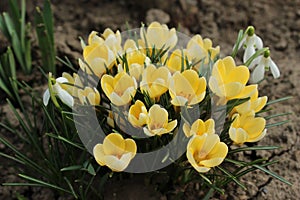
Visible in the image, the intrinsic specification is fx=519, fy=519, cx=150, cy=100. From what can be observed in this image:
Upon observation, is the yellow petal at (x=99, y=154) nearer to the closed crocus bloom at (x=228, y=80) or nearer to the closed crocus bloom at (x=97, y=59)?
the closed crocus bloom at (x=97, y=59)

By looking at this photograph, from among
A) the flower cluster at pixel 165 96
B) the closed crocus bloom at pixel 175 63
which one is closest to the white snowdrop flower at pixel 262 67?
the flower cluster at pixel 165 96

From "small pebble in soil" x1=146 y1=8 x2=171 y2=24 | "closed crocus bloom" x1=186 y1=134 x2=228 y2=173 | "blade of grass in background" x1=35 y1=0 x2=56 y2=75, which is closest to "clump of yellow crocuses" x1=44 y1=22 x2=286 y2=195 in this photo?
"closed crocus bloom" x1=186 y1=134 x2=228 y2=173

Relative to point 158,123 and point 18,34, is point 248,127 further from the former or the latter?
point 18,34

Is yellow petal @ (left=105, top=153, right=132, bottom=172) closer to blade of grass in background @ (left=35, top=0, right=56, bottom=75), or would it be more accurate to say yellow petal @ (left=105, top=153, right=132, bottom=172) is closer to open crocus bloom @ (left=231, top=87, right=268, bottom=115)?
open crocus bloom @ (left=231, top=87, right=268, bottom=115)

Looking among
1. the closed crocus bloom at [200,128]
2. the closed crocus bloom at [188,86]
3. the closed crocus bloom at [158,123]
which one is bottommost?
the closed crocus bloom at [200,128]

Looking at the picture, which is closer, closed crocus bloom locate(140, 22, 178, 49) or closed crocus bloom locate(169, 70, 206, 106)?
closed crocus bloom locate(169, 70, 206, 106)

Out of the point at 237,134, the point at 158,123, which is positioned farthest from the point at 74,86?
the point at 237,134
